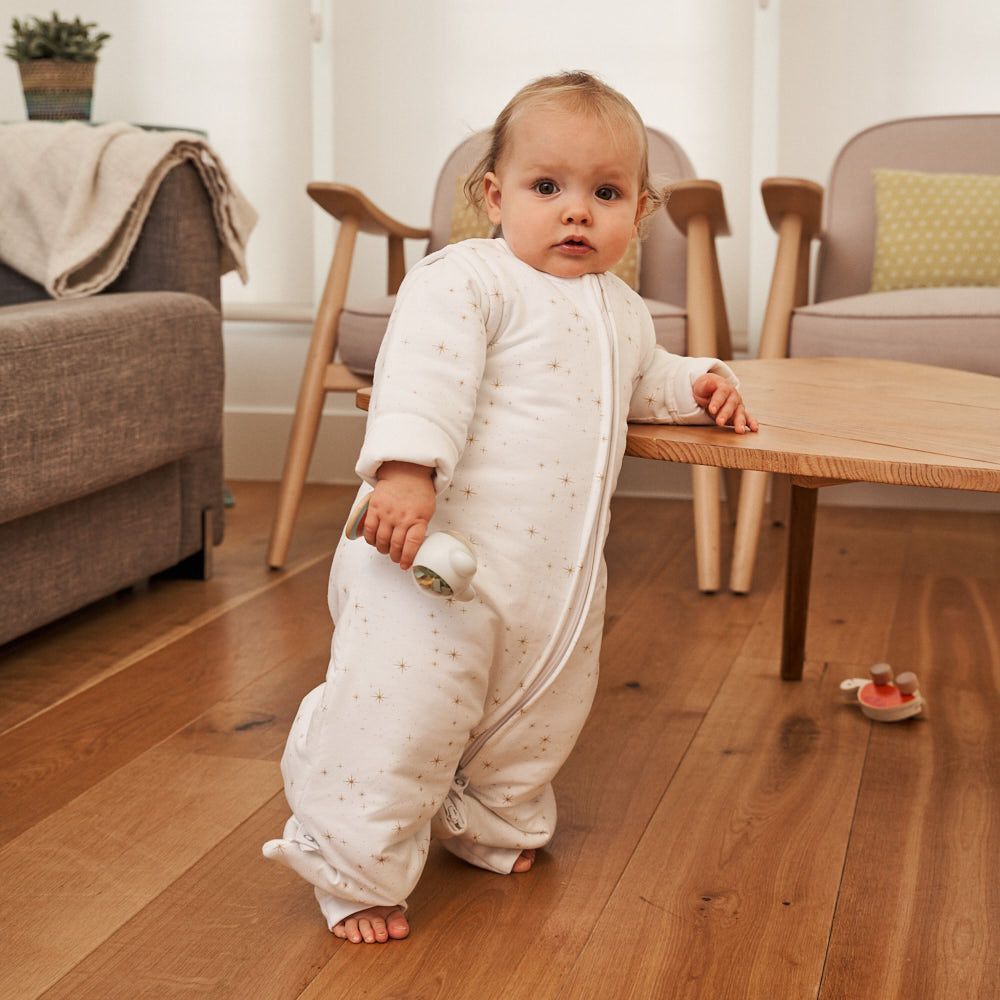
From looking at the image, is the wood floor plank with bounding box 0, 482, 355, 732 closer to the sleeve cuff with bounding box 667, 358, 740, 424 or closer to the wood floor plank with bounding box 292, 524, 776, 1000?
the wood floor plank with bounding box 292, 524, 776, 1000

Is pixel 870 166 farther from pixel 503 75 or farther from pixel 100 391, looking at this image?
pixel 100 391

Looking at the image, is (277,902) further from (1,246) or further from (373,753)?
(1,246)

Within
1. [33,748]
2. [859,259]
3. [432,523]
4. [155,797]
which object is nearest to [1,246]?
[33,748]

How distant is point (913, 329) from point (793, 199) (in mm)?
319

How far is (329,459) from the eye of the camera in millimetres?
2922

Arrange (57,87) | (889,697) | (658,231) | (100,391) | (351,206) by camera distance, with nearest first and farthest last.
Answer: (889,697), (100,391), (351,206), (658,231), (57,87)

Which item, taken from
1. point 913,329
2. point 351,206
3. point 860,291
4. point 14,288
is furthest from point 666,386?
point 860,291

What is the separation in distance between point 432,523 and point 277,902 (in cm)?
33

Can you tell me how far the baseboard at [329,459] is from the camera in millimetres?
2803

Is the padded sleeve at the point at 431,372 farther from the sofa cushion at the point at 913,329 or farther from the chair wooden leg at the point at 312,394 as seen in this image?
the chair wooden leg at the point at 312,394

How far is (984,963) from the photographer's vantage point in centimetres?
96

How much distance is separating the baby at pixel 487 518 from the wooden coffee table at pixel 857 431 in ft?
0.16

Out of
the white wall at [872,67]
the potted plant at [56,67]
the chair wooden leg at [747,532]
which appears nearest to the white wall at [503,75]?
the white wall at [872,67]

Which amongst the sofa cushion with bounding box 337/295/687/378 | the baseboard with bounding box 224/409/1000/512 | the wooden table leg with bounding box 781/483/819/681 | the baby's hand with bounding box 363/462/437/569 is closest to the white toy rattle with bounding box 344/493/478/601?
the baby's hand with bounding box 363/462/437/569
